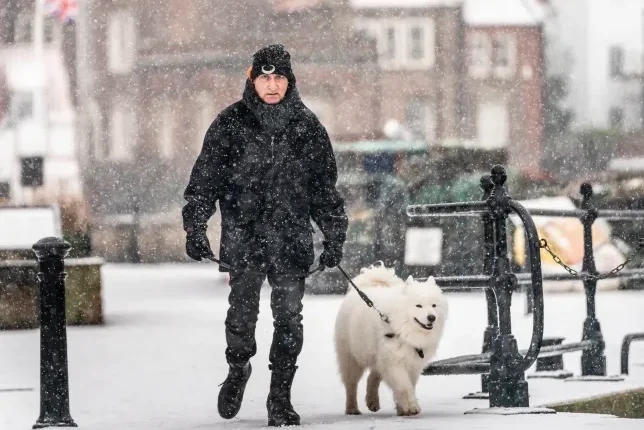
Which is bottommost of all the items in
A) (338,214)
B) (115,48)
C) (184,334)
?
(184,334)

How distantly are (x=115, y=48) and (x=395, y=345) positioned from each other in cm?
5008

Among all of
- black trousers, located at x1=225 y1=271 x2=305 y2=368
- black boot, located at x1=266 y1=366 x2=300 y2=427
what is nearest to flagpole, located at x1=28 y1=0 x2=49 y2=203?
black trousers, located at x1=225 y1=271 x2=305 y2=368

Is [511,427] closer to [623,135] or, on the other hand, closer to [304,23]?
[304,23]

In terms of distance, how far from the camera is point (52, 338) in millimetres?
7070

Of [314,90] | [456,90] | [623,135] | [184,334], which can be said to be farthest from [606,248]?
[623,135]

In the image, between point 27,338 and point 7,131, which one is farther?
point 7,131

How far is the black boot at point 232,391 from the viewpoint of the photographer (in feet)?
23.6

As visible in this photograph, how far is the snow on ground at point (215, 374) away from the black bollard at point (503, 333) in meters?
0.28

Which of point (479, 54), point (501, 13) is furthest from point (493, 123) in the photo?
point (501, 13)

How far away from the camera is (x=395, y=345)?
24.5ft

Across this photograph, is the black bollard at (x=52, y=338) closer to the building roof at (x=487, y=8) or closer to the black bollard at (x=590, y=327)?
the black bollard at (x=590, y=327)

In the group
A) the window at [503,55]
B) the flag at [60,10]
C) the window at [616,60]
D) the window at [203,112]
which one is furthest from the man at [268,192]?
the window at [616,60]

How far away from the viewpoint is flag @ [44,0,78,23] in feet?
168

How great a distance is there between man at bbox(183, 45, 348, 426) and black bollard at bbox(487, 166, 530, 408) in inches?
38.0
